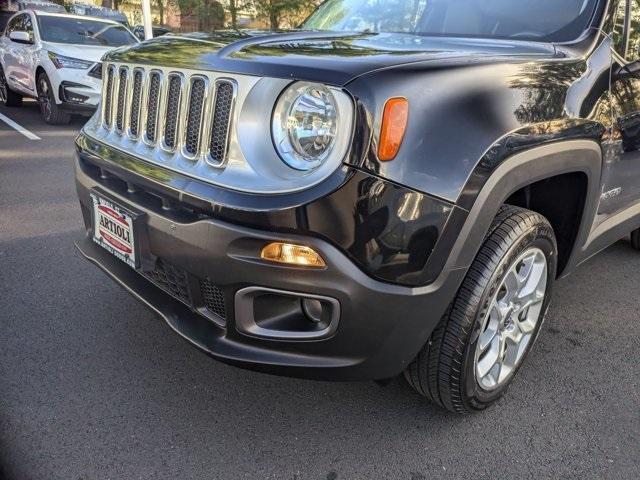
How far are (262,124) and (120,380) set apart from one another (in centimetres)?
135

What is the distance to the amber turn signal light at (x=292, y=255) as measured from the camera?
5.37ft

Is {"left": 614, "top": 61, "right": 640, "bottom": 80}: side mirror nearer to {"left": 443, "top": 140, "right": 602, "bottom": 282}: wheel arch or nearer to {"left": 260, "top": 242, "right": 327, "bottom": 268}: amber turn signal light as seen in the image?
{"left": 443, "top": 140, "right": 602, "bottom": 282}: wheel arch

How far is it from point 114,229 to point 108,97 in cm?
71

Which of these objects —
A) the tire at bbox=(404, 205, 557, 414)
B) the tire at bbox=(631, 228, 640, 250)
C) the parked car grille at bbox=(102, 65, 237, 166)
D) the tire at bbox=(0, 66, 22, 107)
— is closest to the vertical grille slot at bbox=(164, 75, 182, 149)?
the parked car grille at bbox=(102, 65, 237, 166)

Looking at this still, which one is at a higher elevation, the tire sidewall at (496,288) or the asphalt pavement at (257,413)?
the tire sidewall at (496,288)

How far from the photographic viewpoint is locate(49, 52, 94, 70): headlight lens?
7.82 m

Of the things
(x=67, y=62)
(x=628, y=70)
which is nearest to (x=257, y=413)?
(x=628, y=70)

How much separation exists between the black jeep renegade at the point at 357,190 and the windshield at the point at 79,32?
23.5 ft

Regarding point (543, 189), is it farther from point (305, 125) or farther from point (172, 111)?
point (172, 111)

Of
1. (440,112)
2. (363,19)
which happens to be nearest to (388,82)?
(440,112)

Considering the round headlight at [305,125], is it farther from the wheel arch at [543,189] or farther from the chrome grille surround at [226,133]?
the wheel arch at [543,189]

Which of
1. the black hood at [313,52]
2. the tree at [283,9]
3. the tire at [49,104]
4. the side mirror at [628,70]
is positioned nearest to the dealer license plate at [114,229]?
the black hood at [313,52]

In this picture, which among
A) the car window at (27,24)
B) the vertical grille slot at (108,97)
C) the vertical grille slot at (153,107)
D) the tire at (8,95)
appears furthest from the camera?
the tire at (8,95)

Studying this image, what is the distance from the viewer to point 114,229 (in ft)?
7.19
